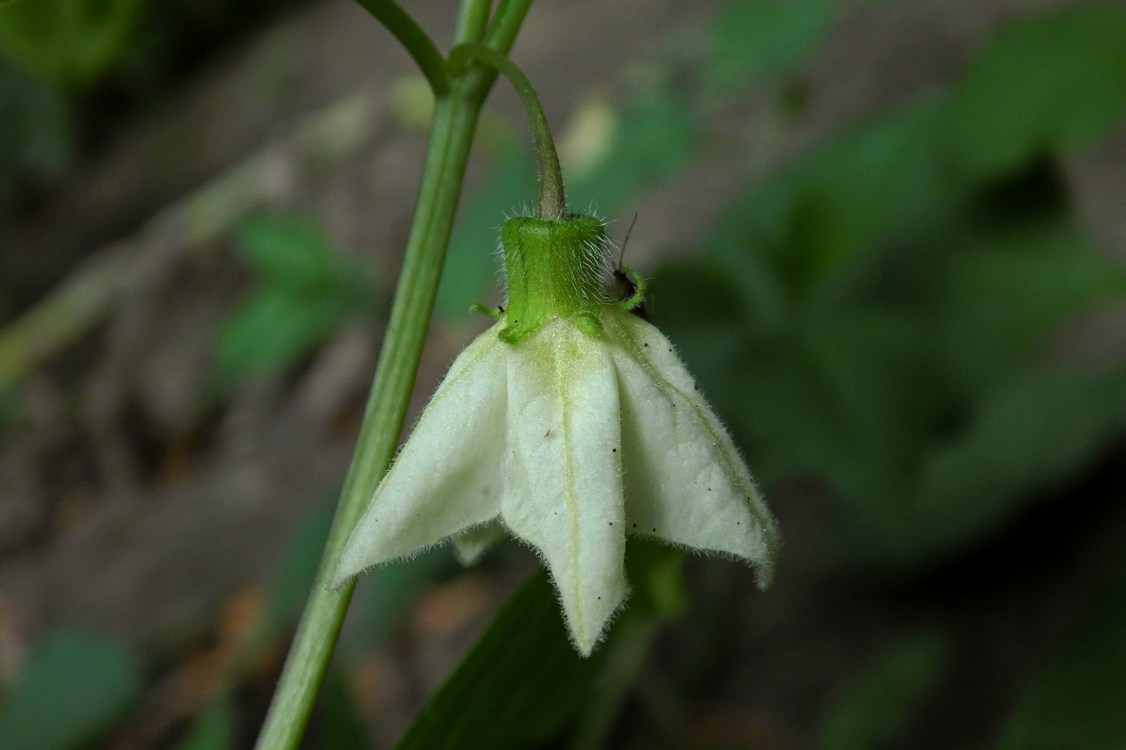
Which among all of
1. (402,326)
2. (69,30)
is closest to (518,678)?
(402,326)

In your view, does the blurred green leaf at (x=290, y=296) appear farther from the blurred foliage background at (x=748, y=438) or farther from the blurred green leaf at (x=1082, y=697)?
the blurred green leaf at (x=1082, y=697)

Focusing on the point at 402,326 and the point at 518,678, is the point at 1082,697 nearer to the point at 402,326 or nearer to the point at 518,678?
the point at 518,678

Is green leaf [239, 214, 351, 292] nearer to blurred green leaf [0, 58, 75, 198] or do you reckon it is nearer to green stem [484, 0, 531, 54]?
green stem [484, 0, 531, 54]

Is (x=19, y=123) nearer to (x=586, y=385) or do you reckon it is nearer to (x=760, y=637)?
(x=760, y=637)

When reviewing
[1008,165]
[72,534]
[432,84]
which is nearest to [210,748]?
[432,84]

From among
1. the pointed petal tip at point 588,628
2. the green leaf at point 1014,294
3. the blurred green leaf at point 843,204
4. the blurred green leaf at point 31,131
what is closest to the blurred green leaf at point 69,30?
the pointed petal tip at point 588,628

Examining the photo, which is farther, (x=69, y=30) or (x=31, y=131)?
(x=31, y=131)

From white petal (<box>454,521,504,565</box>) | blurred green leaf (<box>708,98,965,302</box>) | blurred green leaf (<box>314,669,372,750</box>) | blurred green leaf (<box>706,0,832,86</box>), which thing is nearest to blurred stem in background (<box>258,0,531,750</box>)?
white petal (<box>454,521,504,565</box>)
